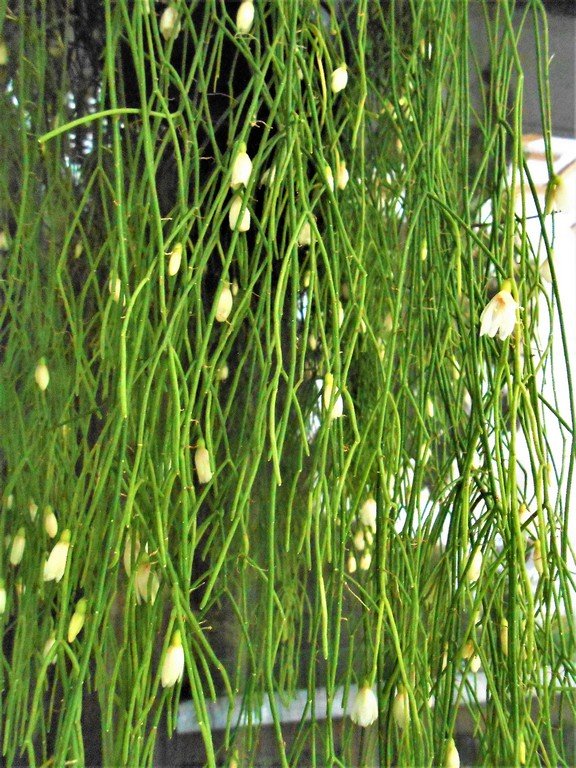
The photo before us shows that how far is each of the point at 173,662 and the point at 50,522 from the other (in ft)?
0.47

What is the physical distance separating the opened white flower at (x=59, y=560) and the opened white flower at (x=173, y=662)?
88mm

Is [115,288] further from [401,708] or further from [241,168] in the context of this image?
[401,708]

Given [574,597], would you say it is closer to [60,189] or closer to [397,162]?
[397,162]

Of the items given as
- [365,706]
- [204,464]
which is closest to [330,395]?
[204,464]

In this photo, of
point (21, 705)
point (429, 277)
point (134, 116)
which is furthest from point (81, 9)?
point (21, 705)

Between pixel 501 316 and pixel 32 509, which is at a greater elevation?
pixel 501 316

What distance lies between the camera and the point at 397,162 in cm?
59

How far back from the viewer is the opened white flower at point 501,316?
46 cm

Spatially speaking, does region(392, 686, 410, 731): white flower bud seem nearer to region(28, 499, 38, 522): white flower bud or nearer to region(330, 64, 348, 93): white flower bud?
region(28, 499, 38, 522): white flower bud

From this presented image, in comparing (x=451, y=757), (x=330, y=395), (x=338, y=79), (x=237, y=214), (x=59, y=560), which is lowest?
(x=451, y=757)

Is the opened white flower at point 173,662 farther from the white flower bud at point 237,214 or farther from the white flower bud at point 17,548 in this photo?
the white flower bud at point 237,214

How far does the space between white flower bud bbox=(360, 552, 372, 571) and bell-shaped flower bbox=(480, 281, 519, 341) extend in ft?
0.68

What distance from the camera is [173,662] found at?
429mm

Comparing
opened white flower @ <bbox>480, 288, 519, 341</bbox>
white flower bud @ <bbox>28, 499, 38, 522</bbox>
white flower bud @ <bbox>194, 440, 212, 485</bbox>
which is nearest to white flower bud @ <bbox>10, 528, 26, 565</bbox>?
white flower bud @ <bbox>28, 499, 38, 522</bbox>
